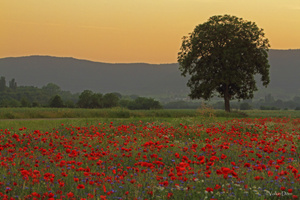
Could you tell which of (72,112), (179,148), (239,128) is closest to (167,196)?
(179,148)

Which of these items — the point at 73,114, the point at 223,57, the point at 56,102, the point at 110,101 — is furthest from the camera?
the point at 110,101

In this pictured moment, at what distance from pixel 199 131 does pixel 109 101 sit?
45.8 meters

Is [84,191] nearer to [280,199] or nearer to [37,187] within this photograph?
[37,187]

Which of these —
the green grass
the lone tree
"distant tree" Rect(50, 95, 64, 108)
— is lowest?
the green grass

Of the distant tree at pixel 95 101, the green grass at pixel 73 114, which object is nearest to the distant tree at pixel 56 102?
the distant tree at pixel 95 101

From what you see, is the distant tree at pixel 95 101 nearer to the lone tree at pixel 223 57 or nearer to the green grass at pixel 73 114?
the lone tree at pixel 223 57

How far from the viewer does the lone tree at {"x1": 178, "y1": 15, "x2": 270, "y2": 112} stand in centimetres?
4088

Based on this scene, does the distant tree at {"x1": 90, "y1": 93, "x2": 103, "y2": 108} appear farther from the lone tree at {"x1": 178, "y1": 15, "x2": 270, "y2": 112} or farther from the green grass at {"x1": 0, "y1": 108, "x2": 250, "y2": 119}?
the green grass at {"x1": 0, "y1": 108, "x2": 250, "y2": 119}

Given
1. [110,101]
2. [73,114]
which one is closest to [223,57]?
[73,114]

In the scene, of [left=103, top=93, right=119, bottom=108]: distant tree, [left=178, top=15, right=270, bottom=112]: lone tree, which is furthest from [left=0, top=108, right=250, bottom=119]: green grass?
[left=103, top=93, right=119, bottom=108]: distant tree

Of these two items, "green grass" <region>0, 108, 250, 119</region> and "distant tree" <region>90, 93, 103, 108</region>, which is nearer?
"green grass" <region>0, 108, 250, 119</region>

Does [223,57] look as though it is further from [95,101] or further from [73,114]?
[95,101]

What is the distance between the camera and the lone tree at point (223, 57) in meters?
40.9

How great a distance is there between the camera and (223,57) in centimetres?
4006
